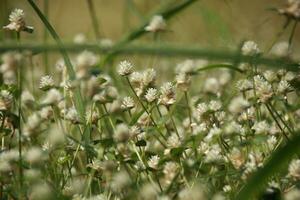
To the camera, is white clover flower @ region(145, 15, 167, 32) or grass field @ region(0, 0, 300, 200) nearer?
grass field @ region(0, 0, 300, 200)

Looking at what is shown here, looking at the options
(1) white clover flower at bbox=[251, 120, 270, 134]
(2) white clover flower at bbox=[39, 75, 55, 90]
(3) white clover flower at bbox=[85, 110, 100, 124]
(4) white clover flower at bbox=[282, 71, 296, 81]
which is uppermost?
(2) white clover flower at bbox=[39, 75, 55, 90]

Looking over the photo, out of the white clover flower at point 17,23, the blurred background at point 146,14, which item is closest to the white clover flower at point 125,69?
the white clover flower at point 17,23

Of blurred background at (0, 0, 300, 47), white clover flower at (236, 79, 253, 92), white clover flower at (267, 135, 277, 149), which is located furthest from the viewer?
blurred background at (0, 0, 300, 47)

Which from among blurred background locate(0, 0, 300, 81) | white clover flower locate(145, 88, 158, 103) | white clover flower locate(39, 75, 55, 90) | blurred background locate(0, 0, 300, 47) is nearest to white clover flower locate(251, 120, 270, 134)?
white clover flower locate(145, 88, 158, 103)

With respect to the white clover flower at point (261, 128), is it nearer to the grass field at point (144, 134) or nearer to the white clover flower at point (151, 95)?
the grass field at point (144, 134)

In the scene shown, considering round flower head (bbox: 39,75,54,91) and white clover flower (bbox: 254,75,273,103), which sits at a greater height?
round flower head (bbox: 39,75,54,91)

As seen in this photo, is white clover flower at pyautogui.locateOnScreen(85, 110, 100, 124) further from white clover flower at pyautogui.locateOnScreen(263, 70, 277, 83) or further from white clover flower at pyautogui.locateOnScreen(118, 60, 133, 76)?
white clover flower at pyautogui.locateOnScreen(263, 70, 277, 83)

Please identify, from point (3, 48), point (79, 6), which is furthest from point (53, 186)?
point (79, 6)

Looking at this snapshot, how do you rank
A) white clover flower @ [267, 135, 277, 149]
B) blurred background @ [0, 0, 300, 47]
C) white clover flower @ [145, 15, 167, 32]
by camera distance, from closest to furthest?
white clover flower @ [267, 135, 277, 149], white clover flower @ [145, 15, 167, 32], blurred background @ [0, 0, 300, 47]
